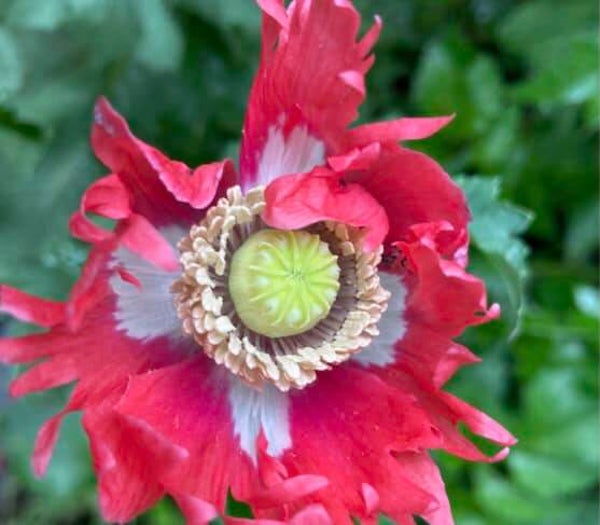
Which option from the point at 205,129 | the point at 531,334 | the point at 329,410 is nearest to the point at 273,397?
the point at 329,410

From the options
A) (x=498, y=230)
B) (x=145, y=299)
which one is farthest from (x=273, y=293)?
(x=498, y=230)

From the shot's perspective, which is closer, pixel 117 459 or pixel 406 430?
pixel 117 459

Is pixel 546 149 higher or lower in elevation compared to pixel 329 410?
higher

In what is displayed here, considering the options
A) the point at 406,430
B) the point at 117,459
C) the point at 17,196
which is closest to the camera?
the point at 117,459

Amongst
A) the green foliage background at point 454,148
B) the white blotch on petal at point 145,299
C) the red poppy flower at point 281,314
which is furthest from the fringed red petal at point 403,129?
the green foliage background at point 454,148

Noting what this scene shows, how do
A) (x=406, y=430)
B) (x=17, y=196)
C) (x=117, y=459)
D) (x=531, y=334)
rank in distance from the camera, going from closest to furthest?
1. (x=117, y=459)
2. (x=406, y=430)
3. (x=17, y=196)
4. (x=531, y=334)

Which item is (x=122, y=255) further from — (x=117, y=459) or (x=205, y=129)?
(x=205, y=129)

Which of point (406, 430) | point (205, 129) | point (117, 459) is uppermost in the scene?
point (205, 129)

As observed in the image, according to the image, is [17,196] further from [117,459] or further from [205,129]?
[117,459]
